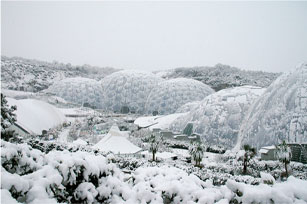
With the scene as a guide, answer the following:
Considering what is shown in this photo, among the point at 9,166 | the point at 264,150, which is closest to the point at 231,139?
the point at 264,150

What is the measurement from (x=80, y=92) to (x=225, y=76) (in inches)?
1887

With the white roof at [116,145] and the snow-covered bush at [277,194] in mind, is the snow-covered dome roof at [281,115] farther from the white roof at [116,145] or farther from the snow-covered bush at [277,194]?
the snow-covered bush at [277,194]

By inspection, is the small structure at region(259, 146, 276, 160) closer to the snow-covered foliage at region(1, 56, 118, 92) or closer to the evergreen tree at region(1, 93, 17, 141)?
the evergreen tree at region(1, 93, 17, 141)

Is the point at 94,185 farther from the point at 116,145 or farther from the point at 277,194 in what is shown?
the point at 116,145

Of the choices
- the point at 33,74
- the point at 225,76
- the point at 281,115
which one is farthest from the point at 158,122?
the point at 33,74

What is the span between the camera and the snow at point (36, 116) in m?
21.8

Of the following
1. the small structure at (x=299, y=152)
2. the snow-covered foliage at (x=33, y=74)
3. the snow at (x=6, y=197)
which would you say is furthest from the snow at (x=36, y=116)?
the snow-covered foliage at (x=33, y=74)

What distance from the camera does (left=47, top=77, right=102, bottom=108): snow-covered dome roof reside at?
4534 centimetres

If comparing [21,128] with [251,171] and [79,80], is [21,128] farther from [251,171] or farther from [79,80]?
[79,80]

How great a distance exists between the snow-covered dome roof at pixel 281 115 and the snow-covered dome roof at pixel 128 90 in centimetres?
2553

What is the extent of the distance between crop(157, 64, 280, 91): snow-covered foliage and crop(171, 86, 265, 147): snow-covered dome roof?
4470 cm

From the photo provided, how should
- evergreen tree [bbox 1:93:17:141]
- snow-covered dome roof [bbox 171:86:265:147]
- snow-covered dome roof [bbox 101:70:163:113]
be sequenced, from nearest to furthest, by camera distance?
evergreen tree [bbox 1:93:17:141], snow-covered dome roof [bbox 171:86:265:147], snow-covered dome roof [bbox 101:70:163:113]

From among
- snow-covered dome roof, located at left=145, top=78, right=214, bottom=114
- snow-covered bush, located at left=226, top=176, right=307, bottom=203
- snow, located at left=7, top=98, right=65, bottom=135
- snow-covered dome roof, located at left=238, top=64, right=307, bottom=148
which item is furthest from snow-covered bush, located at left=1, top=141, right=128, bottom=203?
snow-covered dome roof, located at left=145, top=78, right=214, bottom=114

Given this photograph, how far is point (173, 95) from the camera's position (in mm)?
40750
